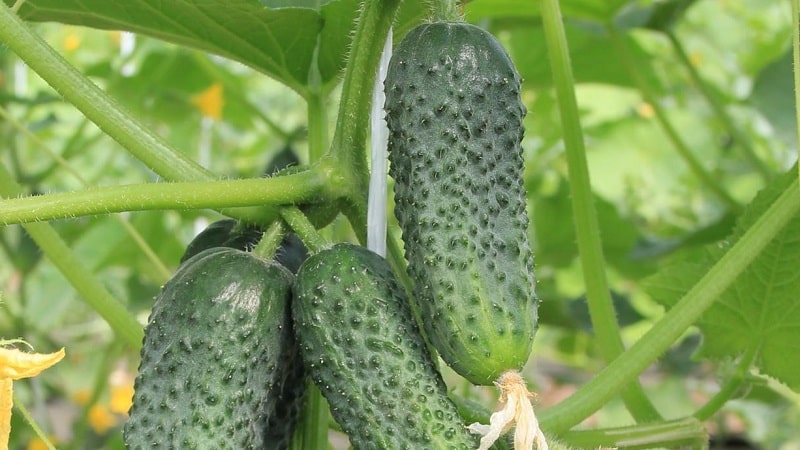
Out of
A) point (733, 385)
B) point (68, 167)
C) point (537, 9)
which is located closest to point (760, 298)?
point (733, 385)

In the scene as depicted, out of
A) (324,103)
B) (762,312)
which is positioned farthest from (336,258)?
(762,312)

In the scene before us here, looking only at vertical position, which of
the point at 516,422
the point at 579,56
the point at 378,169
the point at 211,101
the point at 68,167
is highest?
the point at 211,101

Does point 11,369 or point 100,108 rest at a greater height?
point 100,108

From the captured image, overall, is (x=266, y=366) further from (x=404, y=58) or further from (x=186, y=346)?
(x=404, y=58)

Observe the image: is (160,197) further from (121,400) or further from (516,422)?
(121,400)

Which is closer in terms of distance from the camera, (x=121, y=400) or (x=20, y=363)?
(x=20, y=363)

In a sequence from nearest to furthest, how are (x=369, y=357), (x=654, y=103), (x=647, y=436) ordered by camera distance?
1. (x=369, y=357)
2. (x=647, y=436)
3. (x=654, y=103)

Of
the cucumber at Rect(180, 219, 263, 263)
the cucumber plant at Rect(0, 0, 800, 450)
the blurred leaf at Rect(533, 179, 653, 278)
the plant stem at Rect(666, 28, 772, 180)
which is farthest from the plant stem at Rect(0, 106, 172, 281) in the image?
the blurred leaf at Rect(533, 179, 653, 278)

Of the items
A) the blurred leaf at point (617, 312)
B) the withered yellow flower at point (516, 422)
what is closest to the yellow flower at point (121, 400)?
the blurred leaf at point (617, 312)
